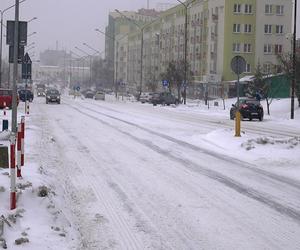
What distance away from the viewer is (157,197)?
10.9m

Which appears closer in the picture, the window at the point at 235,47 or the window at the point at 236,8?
the window at the point at 236,8

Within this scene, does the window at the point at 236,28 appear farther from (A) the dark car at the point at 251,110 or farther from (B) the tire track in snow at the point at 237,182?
(B) the tire track in snow at the point at 237,182

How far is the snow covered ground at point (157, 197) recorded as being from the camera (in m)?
7.95

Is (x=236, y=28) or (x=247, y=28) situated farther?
(x=247, y=28)

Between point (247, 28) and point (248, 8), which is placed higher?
point (248, 8)

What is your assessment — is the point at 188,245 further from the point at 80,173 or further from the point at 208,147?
the point at 208,147

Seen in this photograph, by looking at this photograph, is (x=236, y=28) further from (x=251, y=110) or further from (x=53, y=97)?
(x=251, y=110)

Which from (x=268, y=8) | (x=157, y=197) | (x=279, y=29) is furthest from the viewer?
(x=279, y=29)

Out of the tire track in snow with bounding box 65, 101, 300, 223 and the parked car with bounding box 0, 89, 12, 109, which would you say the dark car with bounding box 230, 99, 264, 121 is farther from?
the tire track in snow with bounding box 65, 101, 300, 223

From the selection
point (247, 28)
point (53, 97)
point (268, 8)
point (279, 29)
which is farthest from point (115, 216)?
point (279, 29)

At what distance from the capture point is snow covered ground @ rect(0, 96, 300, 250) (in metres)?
7.95

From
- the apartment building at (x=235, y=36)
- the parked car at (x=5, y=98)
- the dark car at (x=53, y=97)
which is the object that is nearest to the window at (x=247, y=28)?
the apartment building at (x=235, y=36)

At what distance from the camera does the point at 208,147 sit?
2008 cm

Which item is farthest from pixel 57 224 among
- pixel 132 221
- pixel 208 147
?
pixel 208 147
